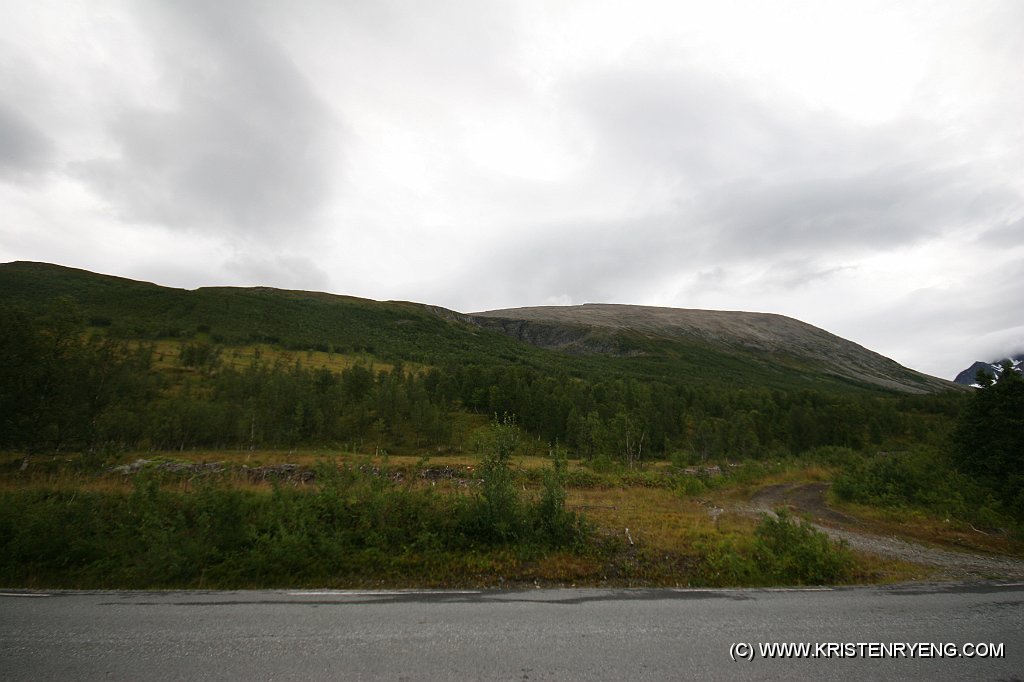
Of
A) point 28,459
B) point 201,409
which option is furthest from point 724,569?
point 201,409

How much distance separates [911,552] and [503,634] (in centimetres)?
1396

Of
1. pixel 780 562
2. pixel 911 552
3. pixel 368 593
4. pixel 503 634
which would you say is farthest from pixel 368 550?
pixel 911 552

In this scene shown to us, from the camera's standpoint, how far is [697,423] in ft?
238

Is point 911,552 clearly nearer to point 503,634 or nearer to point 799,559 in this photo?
point 799,559

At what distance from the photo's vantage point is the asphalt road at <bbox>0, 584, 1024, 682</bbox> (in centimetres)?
535

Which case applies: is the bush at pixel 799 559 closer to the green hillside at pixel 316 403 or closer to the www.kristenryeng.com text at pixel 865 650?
the www.kristenryeng.com text at pixel 865 650

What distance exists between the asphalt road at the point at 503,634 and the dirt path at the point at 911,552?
2.00 metres

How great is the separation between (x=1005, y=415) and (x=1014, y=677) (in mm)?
22441

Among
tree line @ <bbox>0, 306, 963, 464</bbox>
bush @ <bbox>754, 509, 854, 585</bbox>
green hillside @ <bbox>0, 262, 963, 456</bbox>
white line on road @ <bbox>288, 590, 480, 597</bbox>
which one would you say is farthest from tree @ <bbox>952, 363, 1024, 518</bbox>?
white line on road @ <bbox>288, 590, 480, 597</bbox>

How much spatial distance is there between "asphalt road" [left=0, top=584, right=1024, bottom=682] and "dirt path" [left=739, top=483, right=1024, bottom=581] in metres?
2.00

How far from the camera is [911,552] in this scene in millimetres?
12891

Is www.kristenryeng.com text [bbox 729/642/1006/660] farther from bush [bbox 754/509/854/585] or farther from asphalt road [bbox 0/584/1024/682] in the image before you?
bush [bbox 754/509/854/585]

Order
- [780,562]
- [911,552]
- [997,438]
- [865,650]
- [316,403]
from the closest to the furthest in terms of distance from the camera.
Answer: [865,650] → [780,562] → [911,552] → [997,438] → [316,403]

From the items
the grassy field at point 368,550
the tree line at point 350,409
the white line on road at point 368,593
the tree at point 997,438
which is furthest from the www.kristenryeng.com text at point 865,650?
the tree line at point 350,409
